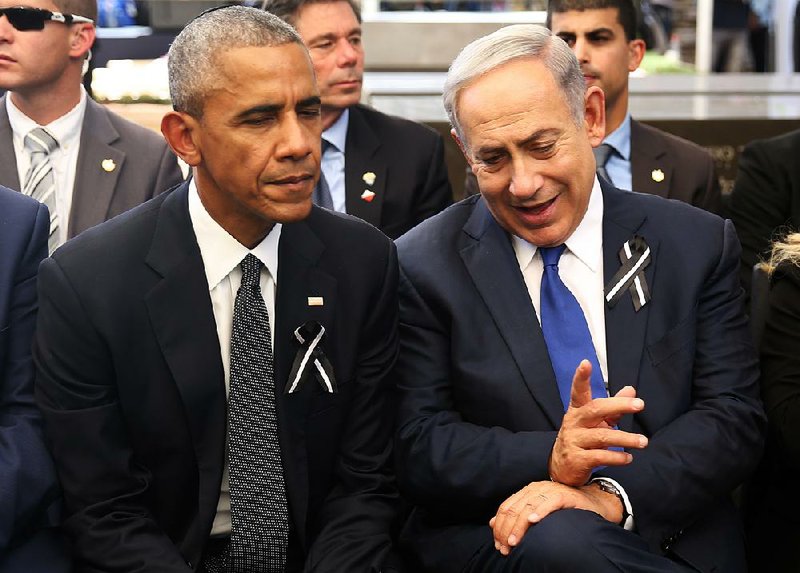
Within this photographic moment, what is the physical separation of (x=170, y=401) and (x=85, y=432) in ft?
0.59

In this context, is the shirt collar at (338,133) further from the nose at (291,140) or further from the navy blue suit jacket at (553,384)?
the nose at (291,140)

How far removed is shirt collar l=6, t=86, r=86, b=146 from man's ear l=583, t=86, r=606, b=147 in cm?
192

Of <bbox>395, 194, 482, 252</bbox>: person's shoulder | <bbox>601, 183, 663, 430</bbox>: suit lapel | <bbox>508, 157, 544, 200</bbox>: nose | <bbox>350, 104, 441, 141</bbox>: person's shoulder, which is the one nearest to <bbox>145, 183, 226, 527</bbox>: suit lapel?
<bbox>395, 194, 482, 252</bbox>: person's shoulder

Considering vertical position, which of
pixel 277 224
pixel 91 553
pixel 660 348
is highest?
pixel 277 224

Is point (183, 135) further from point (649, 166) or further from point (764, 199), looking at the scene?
point (764, 199)

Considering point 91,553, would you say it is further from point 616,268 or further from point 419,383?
point 616,268

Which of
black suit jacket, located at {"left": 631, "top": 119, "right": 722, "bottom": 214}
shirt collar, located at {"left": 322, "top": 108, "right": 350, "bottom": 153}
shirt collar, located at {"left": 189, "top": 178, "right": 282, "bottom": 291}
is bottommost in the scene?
black suit jacket, located at {"left": 631, "top": 119, "right": 722, "bottom": 214}

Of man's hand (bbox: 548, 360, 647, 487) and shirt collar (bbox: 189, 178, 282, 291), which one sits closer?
man's hand (bbox: 548, 360, 647, 487)

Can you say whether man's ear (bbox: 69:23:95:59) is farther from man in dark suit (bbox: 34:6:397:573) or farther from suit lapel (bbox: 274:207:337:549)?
suit lapel (bbox: 274:207:337:549)

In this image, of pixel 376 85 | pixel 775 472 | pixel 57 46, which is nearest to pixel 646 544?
pixel 775 472

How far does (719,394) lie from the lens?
2.81 meters

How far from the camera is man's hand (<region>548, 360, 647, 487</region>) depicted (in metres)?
2.50

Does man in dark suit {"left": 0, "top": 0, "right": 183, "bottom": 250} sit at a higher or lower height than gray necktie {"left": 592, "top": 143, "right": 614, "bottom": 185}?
higher

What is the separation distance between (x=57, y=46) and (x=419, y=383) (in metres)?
2.03
